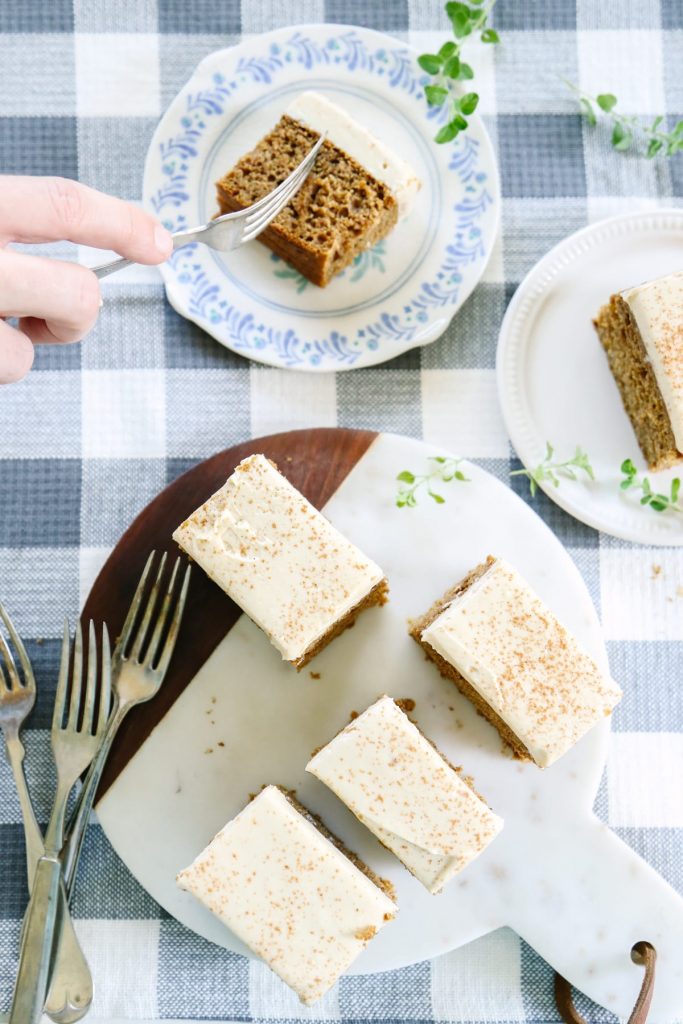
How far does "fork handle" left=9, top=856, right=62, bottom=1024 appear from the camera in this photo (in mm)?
2375

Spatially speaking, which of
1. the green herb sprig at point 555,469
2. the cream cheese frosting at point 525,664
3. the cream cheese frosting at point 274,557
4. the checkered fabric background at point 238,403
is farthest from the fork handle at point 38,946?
the green herb sprig at point 555,469

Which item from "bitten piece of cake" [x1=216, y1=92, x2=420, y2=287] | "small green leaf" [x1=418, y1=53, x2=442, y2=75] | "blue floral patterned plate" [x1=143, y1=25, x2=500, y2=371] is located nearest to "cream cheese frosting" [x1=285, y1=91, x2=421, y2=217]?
"bitten piece of cake" [x1=216, y1=92, x2=420, y2=287]

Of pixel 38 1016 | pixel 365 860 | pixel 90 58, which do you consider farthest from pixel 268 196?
pixel 38 1016

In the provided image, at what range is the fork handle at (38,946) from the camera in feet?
7.79

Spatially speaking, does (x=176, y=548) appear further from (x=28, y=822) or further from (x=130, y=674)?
(x=28, y=822)

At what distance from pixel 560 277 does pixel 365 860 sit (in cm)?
172

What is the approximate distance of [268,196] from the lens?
254cm

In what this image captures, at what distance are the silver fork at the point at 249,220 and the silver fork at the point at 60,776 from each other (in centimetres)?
107

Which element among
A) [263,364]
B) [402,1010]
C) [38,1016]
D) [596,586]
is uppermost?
[263,364]

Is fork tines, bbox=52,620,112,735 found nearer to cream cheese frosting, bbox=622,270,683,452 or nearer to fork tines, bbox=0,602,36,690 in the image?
fork tines, bbox=0,602,36,690

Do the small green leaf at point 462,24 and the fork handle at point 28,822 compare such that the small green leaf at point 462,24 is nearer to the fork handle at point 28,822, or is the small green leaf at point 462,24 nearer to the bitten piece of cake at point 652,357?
the bitten piece of cake at point 652,357

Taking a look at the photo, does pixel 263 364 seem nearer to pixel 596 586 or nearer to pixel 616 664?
pixel 596 586

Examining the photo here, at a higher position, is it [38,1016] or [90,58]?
[90,58]

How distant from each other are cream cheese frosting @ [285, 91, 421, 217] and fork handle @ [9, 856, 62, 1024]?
6.68 ft
